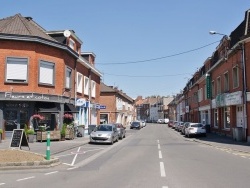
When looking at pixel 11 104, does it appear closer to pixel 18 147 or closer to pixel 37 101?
pixel 37 101

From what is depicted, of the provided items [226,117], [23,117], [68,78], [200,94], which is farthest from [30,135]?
[200,94]

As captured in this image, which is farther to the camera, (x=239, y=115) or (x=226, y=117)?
(x=226, y=117)

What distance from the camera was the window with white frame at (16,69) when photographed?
1075 inches

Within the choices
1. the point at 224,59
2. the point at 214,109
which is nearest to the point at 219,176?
the point at 224,59

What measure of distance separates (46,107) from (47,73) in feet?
9.27

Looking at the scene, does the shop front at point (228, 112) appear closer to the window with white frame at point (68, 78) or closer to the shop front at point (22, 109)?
the window with white frame at point (68, 78)

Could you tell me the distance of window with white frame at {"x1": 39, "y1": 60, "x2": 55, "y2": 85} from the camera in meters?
28.7

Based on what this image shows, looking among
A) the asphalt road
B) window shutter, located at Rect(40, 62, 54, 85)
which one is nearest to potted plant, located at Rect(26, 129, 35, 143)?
window shutter, located at Rect(40, 62, 54, 85)

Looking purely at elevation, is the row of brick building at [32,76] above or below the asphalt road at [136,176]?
above

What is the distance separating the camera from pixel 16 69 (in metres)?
27.5

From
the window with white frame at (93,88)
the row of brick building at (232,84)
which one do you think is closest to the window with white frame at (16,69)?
the row of brick building at (232,84)

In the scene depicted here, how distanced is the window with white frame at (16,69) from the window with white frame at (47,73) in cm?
136

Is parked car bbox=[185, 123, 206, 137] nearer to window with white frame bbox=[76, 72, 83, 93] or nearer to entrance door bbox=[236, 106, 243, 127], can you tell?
entrance door bbox=[236, 106, 243, 127]

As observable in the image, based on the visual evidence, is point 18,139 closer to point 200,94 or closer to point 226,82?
point 226,82
